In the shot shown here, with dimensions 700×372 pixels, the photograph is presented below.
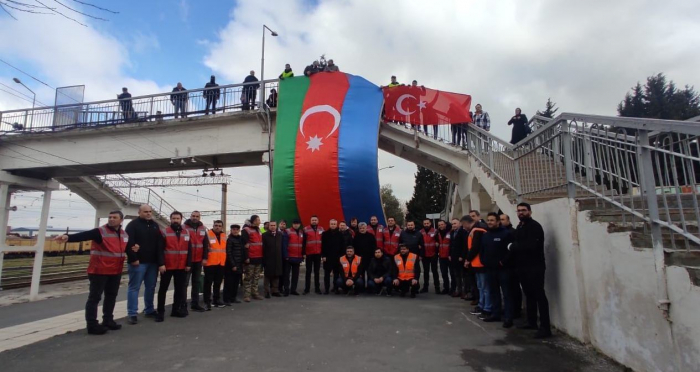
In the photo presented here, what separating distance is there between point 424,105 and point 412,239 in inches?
171

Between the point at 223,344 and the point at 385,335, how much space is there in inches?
77.3

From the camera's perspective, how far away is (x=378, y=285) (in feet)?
27.0

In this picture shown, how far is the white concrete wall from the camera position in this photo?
2979 millimetres

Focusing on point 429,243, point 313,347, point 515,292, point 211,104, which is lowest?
point 313,347

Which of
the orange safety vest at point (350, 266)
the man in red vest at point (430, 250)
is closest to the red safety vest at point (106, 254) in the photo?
the orange safety vest at point (350, 266)

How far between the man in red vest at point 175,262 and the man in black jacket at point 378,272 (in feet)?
11.8

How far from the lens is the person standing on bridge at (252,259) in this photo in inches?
306

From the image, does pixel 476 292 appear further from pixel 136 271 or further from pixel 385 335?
pixel 136 271

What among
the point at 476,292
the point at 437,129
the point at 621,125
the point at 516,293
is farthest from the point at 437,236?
the point at 621,125

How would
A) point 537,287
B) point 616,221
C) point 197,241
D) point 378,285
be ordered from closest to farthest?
1. point 616,221
2. point 537,287
3. point 197,241
4. point 378,285

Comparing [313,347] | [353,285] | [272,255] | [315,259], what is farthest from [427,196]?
[313,347]

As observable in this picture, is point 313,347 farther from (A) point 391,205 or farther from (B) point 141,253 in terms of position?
(A) point 391,205

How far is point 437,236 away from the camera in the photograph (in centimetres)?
855

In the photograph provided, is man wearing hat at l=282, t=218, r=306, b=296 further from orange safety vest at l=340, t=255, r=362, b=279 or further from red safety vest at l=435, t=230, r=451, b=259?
red safety vest at l=435, t=230, r=451, b=259
